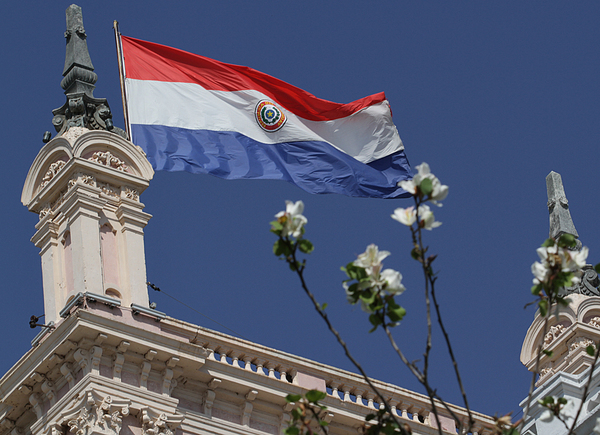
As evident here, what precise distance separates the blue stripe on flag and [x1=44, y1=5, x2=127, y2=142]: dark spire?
774 mm

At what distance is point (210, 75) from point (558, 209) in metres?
8.96

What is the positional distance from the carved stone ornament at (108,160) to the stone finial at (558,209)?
1085 centimetres

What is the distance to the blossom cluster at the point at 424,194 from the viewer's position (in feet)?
28.6

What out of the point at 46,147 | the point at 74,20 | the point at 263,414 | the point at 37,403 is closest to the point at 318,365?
the point at 263,414

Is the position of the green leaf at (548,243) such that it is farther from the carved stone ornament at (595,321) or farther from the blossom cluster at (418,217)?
the carved stone ornament at (595,321)

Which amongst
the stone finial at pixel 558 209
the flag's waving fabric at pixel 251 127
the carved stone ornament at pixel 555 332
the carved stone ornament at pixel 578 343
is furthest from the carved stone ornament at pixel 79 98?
the stone finial at pixel 558 209

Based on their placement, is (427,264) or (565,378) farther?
(565,378)

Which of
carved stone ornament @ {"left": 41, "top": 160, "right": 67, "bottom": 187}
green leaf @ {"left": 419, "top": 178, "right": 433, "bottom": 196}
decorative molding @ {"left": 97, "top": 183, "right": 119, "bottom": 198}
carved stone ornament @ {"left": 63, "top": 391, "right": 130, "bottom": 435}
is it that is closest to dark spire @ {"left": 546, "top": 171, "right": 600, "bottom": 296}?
decorative molding @ {"left": 97, "top": 183, "right": 119, "bottom": 198}

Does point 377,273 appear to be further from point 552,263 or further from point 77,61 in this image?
point 77,61

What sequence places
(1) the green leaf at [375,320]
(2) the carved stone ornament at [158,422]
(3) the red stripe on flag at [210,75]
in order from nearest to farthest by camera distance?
1. (1) the green leaf at [375,320]
2. (2) the carved stone ornament at [158,422]
3. (3) the red stripe on flag at [210,75]

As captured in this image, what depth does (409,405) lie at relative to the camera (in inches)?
853

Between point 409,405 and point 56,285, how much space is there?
669cm

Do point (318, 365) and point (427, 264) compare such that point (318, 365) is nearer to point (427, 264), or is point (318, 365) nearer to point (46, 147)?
point (46, 147)

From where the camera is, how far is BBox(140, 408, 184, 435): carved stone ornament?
707 inches
